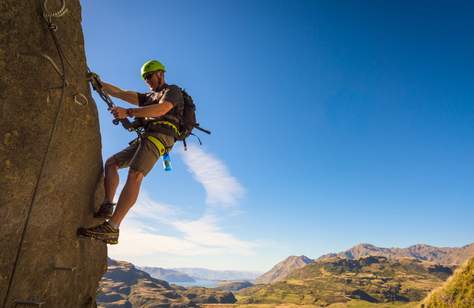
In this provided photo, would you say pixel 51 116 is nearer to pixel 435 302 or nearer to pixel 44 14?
pixel 44 14

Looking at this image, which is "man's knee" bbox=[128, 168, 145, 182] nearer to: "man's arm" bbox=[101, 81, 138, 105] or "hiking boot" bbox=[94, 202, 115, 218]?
"hiking boot" bbox=[94, 202, 115, 218]

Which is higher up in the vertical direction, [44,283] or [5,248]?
[5,248]

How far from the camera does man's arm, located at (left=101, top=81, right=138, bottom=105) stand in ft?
29.3

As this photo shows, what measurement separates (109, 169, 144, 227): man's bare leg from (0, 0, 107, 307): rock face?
88cm

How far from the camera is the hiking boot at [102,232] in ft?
23.7

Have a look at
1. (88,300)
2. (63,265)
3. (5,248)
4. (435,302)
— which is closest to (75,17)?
(5,248)

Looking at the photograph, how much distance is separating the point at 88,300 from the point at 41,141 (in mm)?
4489

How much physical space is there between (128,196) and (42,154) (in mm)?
1977

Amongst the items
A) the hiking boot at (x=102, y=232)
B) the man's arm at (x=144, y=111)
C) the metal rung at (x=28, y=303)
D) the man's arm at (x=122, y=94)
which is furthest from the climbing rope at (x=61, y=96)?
the man's arm at (x=122, y=94)

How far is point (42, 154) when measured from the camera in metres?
6.18

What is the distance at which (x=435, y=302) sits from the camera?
107 ft

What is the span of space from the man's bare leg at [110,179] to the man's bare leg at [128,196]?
3.13 ft

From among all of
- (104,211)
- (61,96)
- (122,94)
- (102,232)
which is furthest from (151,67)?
(102,232)

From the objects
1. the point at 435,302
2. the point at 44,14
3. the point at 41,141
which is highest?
the point at 44,14
